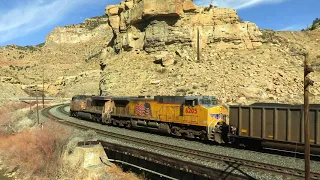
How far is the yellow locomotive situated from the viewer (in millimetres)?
19203

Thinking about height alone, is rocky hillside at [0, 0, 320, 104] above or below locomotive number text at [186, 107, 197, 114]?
above

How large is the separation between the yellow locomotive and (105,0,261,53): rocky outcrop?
23.1 meters

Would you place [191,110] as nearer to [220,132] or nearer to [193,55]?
[220,132]

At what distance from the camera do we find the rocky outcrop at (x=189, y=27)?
158ft

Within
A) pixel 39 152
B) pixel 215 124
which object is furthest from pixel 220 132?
pixel 39 152

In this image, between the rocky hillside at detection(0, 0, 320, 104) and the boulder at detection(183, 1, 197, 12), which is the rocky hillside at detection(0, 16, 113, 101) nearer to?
the rocky hillside at detection(0, 0, 320, 104)

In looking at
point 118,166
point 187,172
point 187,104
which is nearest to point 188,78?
point 187,104

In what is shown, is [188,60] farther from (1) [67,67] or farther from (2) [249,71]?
(1) [67,67]

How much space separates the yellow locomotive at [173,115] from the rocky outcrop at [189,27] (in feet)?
75.6

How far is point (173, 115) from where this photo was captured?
2178 cm

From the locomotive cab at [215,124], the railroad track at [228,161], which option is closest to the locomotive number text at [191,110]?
the locomotive cab at [215,124]

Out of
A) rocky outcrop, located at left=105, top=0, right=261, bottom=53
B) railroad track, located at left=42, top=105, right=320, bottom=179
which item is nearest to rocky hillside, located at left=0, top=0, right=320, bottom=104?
rocky outcrop, located at left=105, top=0, right=261, bottom=53

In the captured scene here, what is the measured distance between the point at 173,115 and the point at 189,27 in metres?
31.8

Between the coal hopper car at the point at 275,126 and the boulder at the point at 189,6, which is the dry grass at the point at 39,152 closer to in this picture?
the coal hopper car at the point at 275,126
